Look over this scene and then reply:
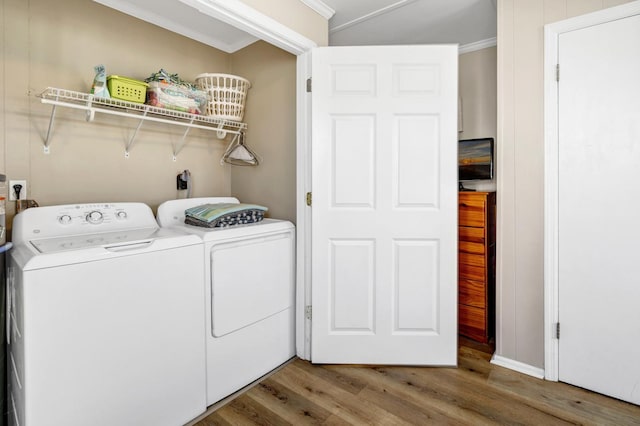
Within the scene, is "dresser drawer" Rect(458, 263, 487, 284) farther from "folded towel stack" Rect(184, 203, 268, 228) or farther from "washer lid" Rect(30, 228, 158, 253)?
"washer lid" Rect(30, 228, 158, 253)

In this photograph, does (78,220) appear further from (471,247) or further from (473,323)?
(473,323)

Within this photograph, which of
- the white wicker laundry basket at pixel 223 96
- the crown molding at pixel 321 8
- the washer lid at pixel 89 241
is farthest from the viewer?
the white wicker laundry basket at pixel 223 96

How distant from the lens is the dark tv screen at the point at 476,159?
2.78 meters

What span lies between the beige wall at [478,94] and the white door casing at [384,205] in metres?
1.02

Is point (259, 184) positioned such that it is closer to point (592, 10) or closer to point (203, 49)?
point (203, 49)

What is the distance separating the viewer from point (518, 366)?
6.58ft

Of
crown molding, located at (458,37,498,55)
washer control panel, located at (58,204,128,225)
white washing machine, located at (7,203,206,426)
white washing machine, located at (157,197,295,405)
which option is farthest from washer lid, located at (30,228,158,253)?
crown molding, located at (458,37,498,55)

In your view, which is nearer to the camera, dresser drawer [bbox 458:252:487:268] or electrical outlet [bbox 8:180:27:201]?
electrical outlet [bbox 8:180:27:201]

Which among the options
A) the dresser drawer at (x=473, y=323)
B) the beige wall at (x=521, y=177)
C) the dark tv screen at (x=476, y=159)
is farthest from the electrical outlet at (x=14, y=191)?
the dark tv screen at (x=476, y=159)

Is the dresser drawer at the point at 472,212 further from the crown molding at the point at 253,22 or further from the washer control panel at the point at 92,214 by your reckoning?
the washer control panel at the point at 92,214

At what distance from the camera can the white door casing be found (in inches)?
79.4

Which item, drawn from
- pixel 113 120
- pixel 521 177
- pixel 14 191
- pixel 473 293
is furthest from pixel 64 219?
pixel 473 293

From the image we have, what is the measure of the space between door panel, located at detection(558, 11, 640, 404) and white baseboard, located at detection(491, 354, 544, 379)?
0.11 meters

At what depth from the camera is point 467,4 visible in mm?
2156
